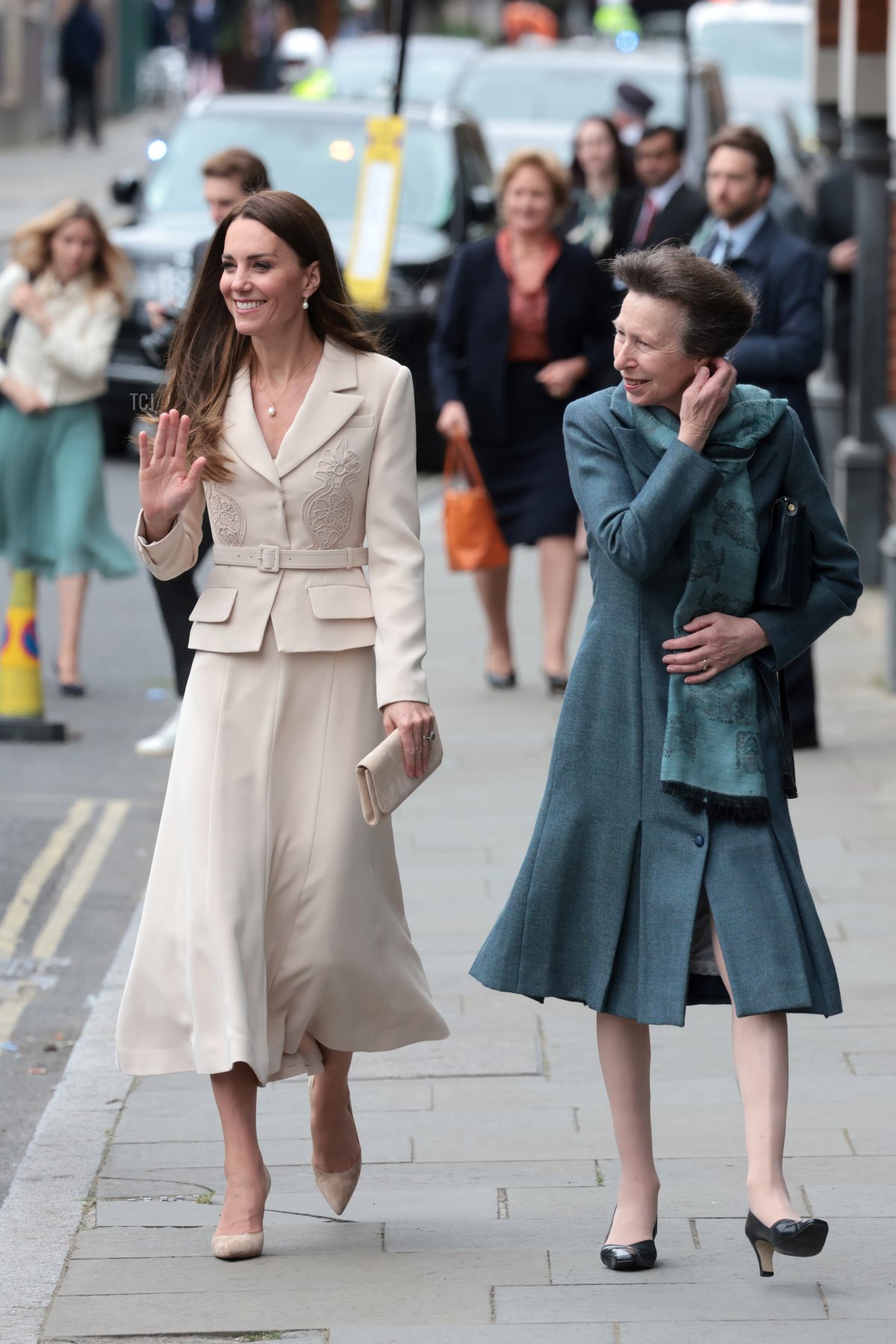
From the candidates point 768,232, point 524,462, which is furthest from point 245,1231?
point 524,462

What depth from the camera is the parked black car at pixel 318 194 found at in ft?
48.9

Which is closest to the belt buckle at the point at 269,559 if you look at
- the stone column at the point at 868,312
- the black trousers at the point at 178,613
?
the black trousers at the point at 178,613

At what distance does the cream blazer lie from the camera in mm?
9547

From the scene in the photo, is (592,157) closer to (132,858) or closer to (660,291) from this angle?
(132,858)

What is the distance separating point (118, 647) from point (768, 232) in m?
4.19

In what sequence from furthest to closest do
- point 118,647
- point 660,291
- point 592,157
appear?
point 592,157
point 118,647
point 660,291

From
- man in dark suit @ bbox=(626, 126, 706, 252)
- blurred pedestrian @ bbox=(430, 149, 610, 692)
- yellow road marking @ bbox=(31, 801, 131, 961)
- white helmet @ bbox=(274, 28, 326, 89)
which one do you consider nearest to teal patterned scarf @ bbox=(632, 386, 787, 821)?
yellow road marking @ bbox=(31, 801, 131, 961)

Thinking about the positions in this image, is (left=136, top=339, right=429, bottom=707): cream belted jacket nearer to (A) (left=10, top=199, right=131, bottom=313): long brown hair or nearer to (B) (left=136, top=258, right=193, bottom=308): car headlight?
(A) (left=10, top=199, right=131, bottom=313): long brown hair

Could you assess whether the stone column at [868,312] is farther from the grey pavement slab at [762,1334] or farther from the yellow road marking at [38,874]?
the grey pavement slab at [762,1334]

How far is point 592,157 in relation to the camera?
1214 centimetres

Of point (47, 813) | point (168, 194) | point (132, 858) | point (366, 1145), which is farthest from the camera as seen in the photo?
point (168, 194)

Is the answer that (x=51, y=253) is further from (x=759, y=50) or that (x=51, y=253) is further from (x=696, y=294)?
(x=759, y=50)

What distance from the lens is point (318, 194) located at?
15375 mm

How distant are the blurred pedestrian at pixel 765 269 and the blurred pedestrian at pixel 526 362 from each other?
1402mm
